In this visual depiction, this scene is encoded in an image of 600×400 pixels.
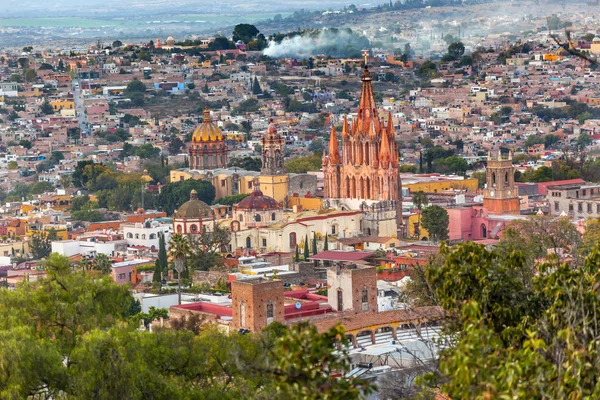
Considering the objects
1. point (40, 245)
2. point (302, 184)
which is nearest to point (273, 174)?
point (302, 184)

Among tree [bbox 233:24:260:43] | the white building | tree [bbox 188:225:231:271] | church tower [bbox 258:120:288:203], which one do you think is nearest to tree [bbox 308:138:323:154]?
church tower [bbox 258:120:288:203]

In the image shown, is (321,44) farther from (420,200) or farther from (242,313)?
(242,313)

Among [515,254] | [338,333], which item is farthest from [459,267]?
[338,333]

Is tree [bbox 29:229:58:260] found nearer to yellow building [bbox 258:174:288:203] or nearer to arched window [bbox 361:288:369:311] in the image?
yellow building [bbox 258:174:288:203]

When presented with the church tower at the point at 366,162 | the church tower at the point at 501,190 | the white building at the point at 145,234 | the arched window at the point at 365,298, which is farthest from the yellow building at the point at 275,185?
the arched window at the point at 365,298

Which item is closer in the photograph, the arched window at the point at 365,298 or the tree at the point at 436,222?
the arched window at the point at 365,298

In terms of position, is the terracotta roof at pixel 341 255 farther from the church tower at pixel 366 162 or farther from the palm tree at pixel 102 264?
the church tower at pixel 366 162
